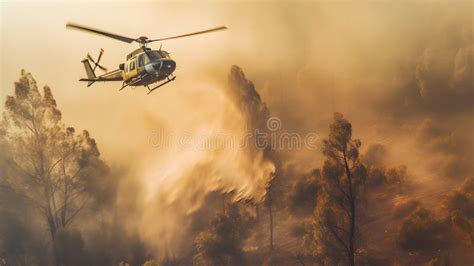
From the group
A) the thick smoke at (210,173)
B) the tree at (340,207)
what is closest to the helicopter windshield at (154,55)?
the thick smoke at (210,173)

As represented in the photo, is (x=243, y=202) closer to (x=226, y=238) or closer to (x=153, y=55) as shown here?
(x=226, y=238)

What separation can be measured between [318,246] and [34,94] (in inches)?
302

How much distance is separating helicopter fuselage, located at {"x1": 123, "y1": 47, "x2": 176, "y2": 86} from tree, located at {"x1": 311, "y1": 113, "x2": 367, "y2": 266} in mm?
4212

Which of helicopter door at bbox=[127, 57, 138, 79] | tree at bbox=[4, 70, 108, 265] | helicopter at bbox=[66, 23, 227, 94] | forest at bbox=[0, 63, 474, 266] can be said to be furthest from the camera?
tree at bbox=[4, 70, 108, 265]

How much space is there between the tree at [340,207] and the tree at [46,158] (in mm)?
5477

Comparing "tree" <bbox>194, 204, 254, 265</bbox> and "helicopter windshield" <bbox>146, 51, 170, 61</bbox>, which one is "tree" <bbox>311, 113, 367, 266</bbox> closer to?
"tree" <bbox>194, 204, 254, 265</bbox>

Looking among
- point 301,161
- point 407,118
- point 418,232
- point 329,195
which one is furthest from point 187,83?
point 418,232

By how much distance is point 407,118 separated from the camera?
43.2ft

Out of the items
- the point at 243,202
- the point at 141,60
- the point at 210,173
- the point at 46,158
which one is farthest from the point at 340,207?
the point at 46,158

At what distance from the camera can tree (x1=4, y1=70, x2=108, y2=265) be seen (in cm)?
1419

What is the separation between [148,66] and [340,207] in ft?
16.7

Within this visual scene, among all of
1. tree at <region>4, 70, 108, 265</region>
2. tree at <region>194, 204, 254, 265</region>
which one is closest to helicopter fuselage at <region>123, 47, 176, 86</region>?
tree at <region>4, 70, 108, 265</region>

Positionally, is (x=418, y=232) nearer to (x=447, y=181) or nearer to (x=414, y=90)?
(x=447, y=181)

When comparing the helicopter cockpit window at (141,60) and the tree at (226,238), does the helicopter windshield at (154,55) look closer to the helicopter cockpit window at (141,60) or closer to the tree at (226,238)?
the helicopter cockpit window at (141,60)
